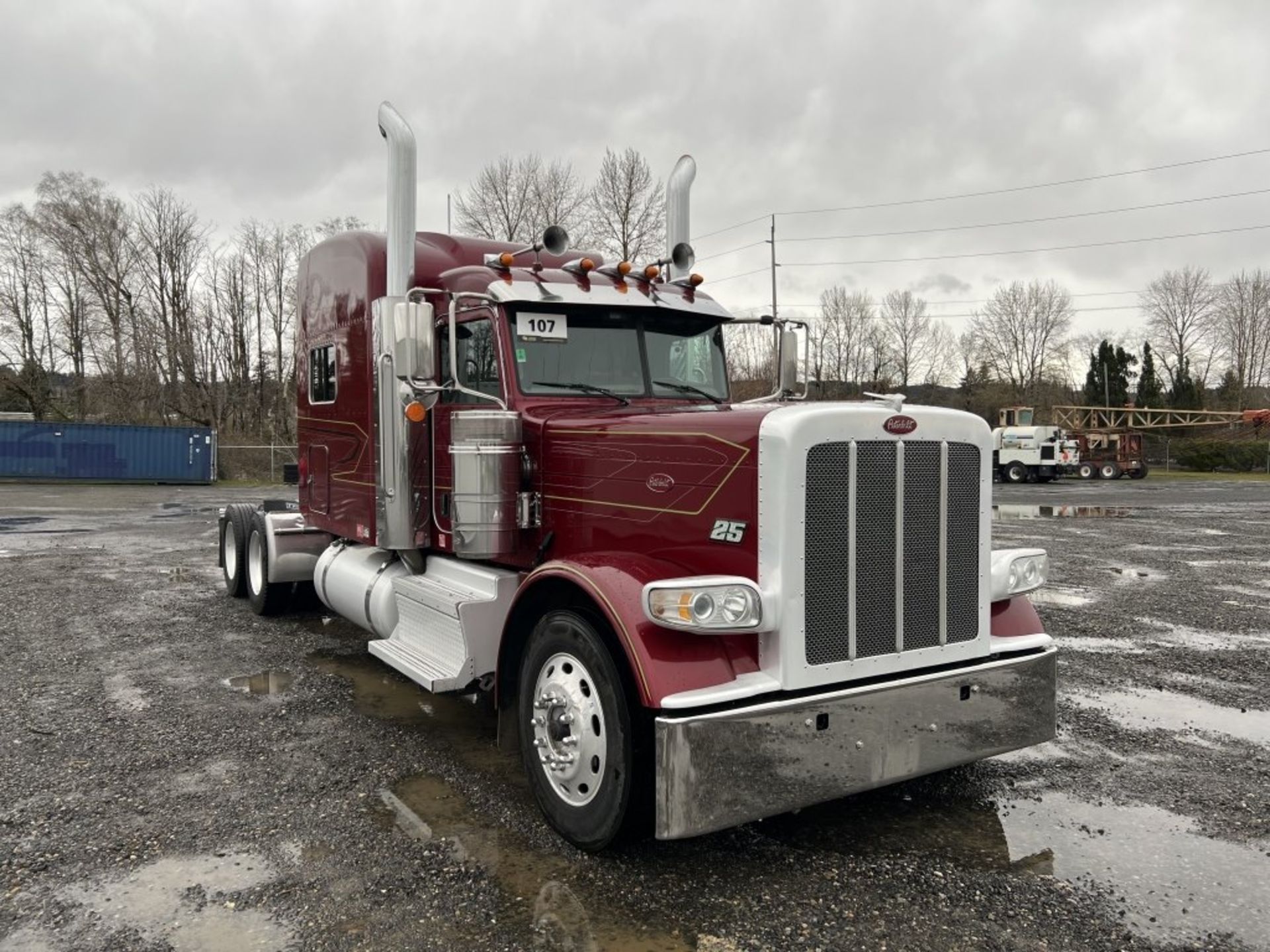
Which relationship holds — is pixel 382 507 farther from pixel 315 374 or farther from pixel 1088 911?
pixel 1088 911

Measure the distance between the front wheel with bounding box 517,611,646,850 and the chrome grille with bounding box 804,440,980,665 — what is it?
0.80 meters

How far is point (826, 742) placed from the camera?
3.38m

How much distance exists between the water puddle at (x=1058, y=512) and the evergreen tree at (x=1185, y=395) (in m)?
41.1

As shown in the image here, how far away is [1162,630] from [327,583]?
7240 mm

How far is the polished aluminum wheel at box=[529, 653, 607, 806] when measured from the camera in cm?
362

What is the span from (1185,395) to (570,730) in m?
65.6

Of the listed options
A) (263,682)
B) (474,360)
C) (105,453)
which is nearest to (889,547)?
(474,360)

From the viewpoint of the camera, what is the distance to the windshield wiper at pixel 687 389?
5.25 m

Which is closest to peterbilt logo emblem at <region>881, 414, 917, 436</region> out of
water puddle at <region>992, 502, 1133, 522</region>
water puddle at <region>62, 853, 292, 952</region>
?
water puddle at <region>62, 853, 292, 952</region>

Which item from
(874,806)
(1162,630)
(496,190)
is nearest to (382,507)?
(874,806)

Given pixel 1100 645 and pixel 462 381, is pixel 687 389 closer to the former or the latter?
pixel 462 381

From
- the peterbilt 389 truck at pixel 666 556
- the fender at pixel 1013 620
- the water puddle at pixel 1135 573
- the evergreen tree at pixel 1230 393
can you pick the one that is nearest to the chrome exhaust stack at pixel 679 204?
the peterbilt 389 truck at pixel 666 556

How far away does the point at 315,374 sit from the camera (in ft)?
23.3

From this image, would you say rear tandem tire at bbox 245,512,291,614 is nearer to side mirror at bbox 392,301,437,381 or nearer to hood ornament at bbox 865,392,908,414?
side mirror at bbox 392,301,437,381
